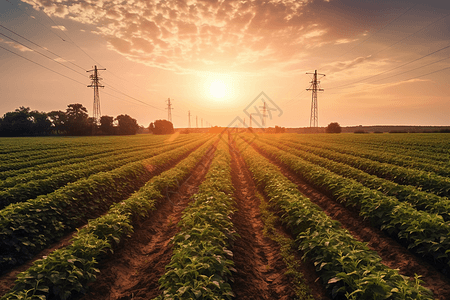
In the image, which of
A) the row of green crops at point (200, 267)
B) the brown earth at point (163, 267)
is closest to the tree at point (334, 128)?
the brown earth at point (163, 267)

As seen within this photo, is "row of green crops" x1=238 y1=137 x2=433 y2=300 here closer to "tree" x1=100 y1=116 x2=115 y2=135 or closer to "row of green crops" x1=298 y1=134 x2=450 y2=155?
"row of green crops" x1=298 y1=134 x2=450 y2=155

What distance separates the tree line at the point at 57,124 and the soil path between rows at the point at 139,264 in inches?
3265

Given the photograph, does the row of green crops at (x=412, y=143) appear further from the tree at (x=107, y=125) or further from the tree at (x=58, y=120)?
the tree at (x=58, y=120)

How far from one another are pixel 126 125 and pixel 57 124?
2382cm

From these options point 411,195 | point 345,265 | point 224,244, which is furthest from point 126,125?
point 345,265

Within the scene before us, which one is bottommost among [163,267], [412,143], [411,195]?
[163,267]

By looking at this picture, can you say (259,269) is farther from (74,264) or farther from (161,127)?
(161,127)

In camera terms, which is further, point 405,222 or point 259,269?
point 405,222

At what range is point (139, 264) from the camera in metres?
6.54

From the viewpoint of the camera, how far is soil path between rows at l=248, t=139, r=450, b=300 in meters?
5.28

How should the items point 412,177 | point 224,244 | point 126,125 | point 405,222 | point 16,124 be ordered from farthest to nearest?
point 126,125
point 16,124
point 412,177
point 405,222
point 224,244

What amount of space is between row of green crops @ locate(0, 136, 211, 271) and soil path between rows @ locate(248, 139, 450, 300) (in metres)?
9.75

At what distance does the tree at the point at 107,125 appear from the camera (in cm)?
8338

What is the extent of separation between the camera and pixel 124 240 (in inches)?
284
